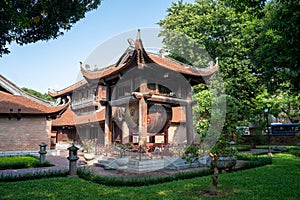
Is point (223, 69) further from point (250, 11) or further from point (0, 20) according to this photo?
point (0, 20)

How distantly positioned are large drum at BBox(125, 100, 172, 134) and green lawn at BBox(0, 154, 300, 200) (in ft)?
17.8

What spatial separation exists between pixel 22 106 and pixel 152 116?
1013 centimetres

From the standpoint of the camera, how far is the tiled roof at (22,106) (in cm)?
1632

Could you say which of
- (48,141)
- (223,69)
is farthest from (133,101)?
(223,69)

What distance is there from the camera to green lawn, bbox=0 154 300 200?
19.7 ft

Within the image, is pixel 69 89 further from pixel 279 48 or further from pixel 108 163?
pixel 279 48

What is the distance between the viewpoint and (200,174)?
902cm

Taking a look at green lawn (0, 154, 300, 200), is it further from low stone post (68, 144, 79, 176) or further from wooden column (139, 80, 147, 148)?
wooden column (139, 80, 147, 148)

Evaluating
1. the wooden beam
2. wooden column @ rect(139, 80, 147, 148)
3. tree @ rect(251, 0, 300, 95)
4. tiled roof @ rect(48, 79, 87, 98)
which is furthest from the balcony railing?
tree @ rect(251, 0, 300, 95)

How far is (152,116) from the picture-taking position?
529 inches

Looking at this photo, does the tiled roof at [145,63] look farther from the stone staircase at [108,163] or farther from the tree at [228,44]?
the tree at [228,44]

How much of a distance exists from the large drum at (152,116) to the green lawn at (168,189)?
17.8ft

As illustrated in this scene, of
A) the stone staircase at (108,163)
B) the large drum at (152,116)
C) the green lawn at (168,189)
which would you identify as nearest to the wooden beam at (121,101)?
the large drum at (152,116)

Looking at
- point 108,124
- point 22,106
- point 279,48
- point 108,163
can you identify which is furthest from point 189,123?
point 22,106
